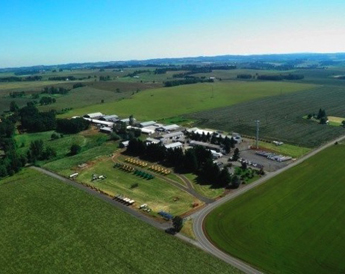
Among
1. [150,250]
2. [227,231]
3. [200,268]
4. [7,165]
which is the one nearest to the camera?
[200,268]

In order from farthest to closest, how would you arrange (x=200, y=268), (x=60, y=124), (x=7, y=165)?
(x=60, y=124), (x=7, y=165), (x=200, y=268)

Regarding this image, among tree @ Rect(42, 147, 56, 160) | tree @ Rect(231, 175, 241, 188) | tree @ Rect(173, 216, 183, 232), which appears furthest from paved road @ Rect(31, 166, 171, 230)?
tree @ Rect(231, 175, 241, 188)

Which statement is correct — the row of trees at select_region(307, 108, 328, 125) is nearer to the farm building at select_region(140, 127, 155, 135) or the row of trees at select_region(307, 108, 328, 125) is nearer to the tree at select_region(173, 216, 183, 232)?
the farm building at select_region(140, 127, 155, 135)

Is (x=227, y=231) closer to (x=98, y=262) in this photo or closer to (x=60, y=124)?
(x=98, y=262)

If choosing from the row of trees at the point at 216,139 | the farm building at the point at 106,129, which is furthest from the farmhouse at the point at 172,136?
the farm building at the point at 106,129

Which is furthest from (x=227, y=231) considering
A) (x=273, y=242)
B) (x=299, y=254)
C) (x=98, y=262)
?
(x=98, y=262)

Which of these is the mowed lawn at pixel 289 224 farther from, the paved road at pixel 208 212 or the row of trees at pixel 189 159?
the row of trees at pixel 189 159

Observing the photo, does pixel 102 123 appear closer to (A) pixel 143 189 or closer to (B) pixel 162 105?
(B) pixel 162 105
